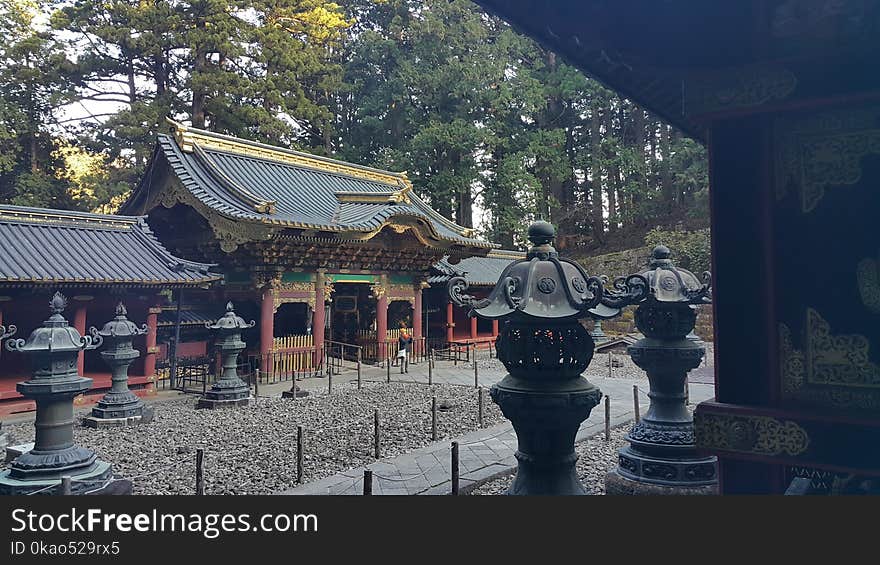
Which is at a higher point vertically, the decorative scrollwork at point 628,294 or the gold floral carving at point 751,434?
the decorative scrollwork at point 628,294

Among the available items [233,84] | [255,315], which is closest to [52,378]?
[255,315]

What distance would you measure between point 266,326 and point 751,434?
13.9 m

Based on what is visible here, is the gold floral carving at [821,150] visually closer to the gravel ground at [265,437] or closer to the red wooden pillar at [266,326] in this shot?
the gravel ground at [265,437]

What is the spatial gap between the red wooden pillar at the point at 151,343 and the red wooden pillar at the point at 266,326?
2.88m

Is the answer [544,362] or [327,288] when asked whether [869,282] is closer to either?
[544,362]

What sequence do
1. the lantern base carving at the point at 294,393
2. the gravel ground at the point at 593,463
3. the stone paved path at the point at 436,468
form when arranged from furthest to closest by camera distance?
1. the lantern base carving at the point at 294,393
2. the gravel ground at the point at 593,463
3. the stone paved path at the point at 436,468

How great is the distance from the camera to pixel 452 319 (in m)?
23.3

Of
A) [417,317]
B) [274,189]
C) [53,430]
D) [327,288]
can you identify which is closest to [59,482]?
[53,430]

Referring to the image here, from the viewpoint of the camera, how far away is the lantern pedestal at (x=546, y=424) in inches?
153

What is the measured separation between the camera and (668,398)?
19.0ft

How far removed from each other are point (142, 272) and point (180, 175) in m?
4.06

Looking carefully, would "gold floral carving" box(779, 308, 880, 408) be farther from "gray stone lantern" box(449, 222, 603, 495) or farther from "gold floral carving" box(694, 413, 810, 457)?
"gray stone lantern" box(449, 222, 603, 495)

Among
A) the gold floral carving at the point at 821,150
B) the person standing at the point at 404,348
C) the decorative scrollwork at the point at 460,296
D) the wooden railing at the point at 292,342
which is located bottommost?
the person standing at the point at 404,348

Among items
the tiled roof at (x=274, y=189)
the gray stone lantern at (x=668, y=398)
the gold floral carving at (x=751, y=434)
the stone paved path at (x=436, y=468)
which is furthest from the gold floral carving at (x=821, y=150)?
the tiled roof at (x=274, y=189)
